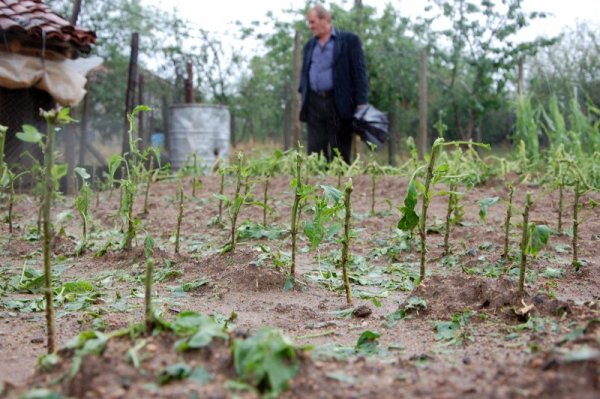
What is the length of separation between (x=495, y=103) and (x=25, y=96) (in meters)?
9.38

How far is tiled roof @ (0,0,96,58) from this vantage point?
627 centimetres

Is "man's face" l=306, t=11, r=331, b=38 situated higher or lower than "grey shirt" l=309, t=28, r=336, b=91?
higher

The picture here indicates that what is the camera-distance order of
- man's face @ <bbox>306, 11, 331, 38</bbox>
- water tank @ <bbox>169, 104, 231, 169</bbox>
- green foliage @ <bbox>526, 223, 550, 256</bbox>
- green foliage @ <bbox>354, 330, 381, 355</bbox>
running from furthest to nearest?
water tank @ <bbox>169, 104, 231, 169</bbox>, man's face @ <bbox>306, 11, 331, 38</bbox>, green foliage @ <bbox>526, 223, 550, 256</bbox>, green foliage @ <bbox>354, 330, 381, 355</bbox>

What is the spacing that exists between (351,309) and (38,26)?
5249mm

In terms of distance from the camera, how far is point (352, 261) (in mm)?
3236

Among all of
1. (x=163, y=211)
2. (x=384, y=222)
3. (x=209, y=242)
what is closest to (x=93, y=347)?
(x=209, y=242)

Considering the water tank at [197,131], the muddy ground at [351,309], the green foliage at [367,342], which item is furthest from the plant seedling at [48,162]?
the water tank at [197,131]

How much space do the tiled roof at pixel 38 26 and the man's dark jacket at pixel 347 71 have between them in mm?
2375

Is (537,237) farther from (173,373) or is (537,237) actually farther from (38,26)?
(38,26)

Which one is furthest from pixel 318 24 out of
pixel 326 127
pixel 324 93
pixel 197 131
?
pixel 197 131

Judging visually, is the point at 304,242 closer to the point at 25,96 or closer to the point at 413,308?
the point at 413,308

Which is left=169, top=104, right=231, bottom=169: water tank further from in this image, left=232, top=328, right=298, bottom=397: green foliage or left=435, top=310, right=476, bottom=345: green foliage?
left=232, top=328, right=298, bottom=397: green foliage

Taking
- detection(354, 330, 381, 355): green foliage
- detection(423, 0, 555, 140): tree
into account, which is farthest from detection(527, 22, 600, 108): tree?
detection(354, 330, 381, 355): green foliage

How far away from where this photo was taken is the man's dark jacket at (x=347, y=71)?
6969 mm
